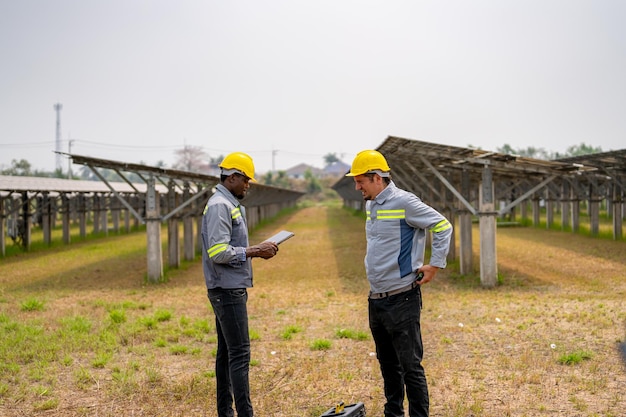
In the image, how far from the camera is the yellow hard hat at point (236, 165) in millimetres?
3672

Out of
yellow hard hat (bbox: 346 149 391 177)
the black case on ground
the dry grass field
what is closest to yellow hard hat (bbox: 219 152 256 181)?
yellow hard hat (bbox: 346 149 391 177)

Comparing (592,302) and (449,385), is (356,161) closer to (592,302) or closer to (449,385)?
Answer: (449,385)

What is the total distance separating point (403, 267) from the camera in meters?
3.38

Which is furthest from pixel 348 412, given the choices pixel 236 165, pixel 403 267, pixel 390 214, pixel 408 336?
pixel 236 165

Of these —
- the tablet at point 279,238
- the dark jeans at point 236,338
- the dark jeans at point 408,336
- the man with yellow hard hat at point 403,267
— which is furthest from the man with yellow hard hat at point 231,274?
the dark jeans at point 408,336

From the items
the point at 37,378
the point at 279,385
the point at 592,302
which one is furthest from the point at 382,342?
the point at 592,302

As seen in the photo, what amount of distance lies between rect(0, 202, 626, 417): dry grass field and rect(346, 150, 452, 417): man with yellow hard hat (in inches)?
34.3

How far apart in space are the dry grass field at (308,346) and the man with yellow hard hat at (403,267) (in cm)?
87

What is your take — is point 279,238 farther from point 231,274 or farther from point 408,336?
point 408,336

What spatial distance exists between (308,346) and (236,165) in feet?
9.84

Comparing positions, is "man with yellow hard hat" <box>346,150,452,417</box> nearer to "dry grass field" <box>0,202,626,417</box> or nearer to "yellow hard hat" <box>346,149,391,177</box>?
"yellow hard hat" <box>346,149,391,177</box>

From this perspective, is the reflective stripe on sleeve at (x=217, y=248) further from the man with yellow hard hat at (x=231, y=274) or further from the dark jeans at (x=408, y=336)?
the dark jeans at (x=408, y=336)

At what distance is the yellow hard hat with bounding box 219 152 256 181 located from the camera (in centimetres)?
367

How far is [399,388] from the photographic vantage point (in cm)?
361
